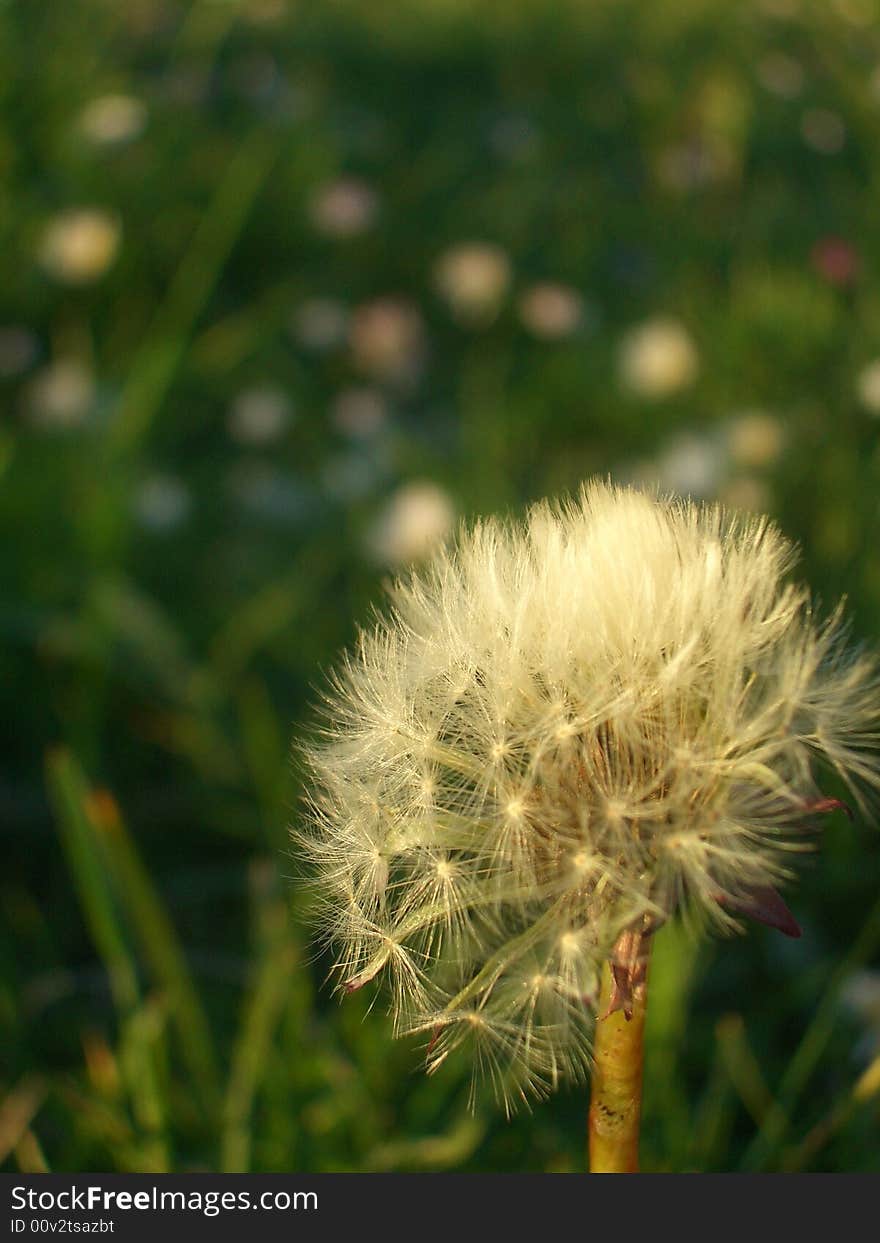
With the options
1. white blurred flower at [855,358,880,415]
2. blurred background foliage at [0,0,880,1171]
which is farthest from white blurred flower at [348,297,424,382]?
white blurred flower at [855,358,880,415]

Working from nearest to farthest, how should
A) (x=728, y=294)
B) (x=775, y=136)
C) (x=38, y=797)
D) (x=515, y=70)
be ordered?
(x=38, y=797) → (x=728, y=294) → (x=775, y=136) → (x=515, y=70)

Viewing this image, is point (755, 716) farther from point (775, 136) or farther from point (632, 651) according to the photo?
point (775, 136)

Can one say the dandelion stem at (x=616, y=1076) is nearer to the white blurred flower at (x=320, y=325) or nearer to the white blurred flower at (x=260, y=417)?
the white blurred flower at (x=260, y=417)

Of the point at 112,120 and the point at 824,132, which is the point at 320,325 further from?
the point at 824,132

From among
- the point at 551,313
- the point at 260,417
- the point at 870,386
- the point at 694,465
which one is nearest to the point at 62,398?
the point at 260,417

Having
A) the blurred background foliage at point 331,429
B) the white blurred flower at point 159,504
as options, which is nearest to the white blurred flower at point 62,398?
the blurred background foliage at point 331,429

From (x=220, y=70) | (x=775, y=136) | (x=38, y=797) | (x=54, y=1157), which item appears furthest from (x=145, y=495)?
(x=775, y=136)
